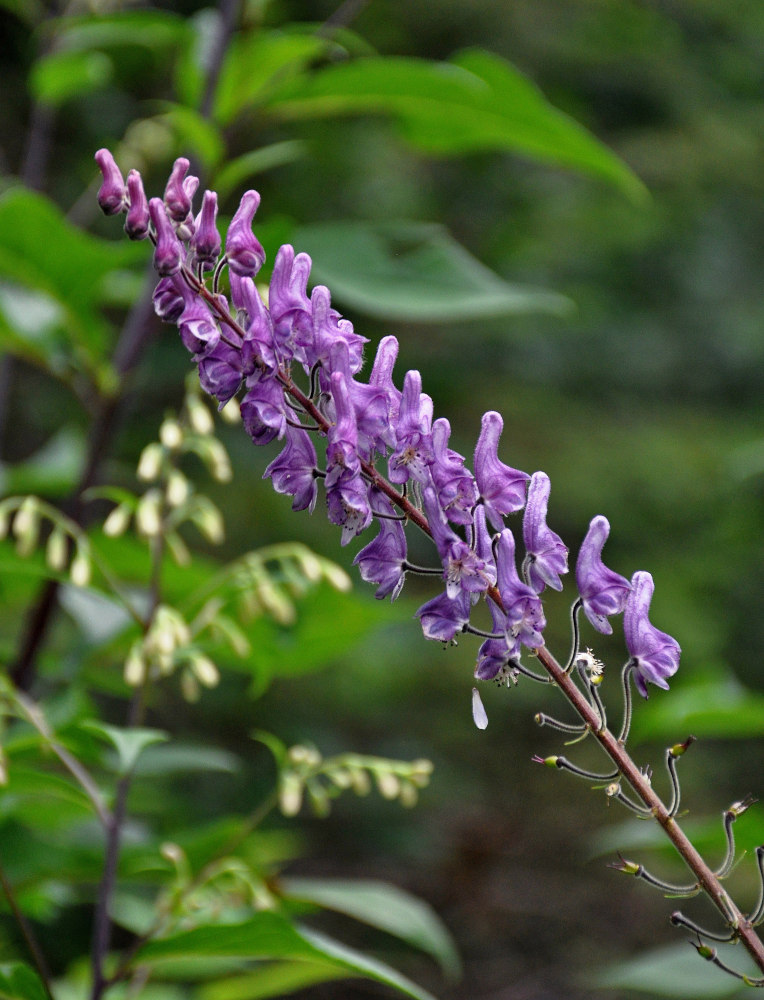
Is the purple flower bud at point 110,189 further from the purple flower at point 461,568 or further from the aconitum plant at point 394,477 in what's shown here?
the purple flower at point 461,568

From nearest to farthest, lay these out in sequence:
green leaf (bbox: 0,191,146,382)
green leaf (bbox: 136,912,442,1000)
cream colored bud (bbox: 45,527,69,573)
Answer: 1. green leaf (bbox: 136,912,442,1000)
2. cream colored bud (bbox: 45,527,69,573)
3. green leaf (bbox: 0,191,146,382)

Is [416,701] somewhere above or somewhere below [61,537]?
below

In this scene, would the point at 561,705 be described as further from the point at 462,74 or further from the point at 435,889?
the point at 462,74

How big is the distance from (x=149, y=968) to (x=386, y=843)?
233 inches

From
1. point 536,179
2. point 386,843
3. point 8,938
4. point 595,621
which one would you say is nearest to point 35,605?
point 8,938

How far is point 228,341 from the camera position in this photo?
50.9 inches

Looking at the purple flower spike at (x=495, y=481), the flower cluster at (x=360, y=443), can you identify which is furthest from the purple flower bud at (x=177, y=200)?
the purple flower spike at (x=495, y=481)

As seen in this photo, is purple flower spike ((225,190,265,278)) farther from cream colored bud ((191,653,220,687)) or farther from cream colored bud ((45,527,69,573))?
cream colored bud ((45,527,69,573))

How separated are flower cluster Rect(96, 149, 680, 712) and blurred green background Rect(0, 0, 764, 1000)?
5354mm

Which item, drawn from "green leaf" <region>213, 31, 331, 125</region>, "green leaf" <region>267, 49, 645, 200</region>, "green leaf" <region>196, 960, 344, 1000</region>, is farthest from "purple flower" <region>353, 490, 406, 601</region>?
"green leaf" <region>213, 31, 331, 125</region>

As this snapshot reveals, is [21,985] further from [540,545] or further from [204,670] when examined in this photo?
[540,545]

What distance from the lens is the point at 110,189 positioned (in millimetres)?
1258

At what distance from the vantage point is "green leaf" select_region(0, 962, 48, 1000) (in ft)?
5.36

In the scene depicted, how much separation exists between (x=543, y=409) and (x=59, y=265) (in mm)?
6766
